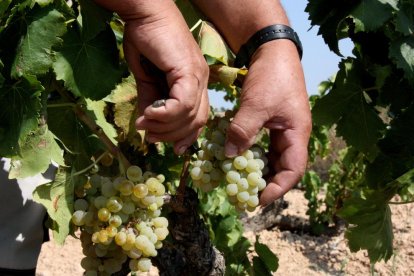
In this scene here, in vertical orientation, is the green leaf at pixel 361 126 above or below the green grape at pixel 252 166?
below

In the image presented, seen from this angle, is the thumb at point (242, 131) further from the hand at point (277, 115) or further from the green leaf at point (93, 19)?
the green leaf at point (93, 19)

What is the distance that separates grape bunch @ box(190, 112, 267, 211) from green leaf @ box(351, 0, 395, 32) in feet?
2.57

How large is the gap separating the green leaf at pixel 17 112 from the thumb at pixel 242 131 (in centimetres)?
42

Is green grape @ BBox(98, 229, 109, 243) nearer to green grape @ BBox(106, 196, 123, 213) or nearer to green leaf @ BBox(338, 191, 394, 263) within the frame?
green grape @ BBox(106, 196, 123, 213)

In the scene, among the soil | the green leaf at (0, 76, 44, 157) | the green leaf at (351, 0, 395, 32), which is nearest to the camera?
the green leaf at (0, 76, 44, 157)

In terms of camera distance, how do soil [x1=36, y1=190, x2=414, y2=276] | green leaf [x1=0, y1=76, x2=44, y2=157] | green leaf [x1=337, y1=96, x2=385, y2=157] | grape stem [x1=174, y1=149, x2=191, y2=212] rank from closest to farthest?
green leaf [x1=0, y1=76, x2=44, y2=157] < grape stem [x1=174, y1=149, x2=191, y2=212] < green leaf [x1=337, y1=96, x2=385, y2=157] < soil [x1=36, y1=190, x2=414, y2=276]

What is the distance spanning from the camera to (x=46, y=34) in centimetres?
135

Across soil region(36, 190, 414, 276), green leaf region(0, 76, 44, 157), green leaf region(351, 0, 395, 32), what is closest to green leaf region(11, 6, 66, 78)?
green leaf region(0, 76, 44, 157)

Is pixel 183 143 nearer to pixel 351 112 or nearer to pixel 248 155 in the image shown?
pixel 248 155

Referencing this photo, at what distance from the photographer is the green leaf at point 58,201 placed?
1.49 metres

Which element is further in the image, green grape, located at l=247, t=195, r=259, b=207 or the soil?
the soil

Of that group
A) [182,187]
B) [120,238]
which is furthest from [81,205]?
[182,187]

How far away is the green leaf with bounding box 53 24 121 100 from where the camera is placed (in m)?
1.47

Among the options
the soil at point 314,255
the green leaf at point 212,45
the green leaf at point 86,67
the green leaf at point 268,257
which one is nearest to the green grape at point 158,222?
the green leaf at point 86,67
